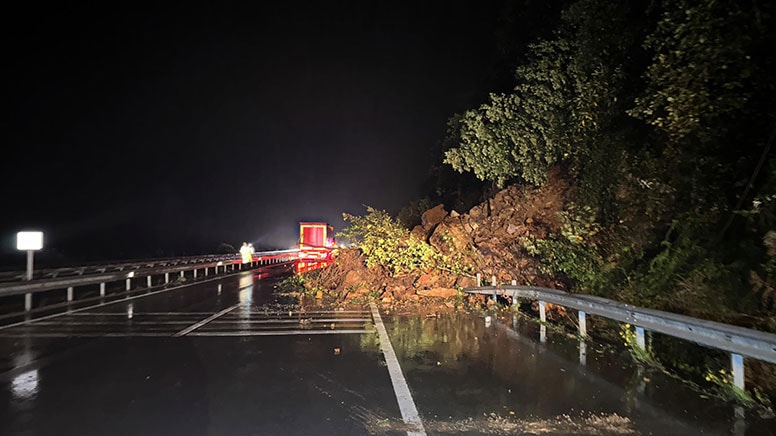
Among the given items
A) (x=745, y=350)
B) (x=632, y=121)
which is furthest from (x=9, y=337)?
(x=632, y=121)

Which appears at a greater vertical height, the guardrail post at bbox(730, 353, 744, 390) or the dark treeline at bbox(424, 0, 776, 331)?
the dark treeline at bbox(424, 0, 776, 331)

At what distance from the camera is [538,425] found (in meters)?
5.06

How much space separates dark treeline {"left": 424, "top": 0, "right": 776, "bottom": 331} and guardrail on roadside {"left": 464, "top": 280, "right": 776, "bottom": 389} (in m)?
0.94

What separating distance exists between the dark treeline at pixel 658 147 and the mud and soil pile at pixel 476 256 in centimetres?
87

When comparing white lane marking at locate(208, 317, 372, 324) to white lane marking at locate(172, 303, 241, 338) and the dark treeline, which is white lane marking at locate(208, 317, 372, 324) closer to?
white lane marking at locate(172, 303, 241, 338)

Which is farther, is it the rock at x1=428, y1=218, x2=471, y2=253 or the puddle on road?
the rock at x1=428, y1=218, x2=471, y2=253

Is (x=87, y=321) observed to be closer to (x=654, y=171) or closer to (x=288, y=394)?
(x=288, y=394)

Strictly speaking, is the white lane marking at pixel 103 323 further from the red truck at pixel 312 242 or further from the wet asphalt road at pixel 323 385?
the red truck at pixel 312 242

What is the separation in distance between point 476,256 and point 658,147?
276 inches

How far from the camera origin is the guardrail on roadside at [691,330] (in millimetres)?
5336

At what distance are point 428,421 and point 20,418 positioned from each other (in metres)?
4.41

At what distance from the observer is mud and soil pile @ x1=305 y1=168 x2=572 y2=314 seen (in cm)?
1502

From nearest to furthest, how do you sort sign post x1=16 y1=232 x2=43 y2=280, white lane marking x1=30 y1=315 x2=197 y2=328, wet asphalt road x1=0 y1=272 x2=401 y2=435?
wet asphalt road x1=0 y1=272 x2=401 y2=435 → white lane marking x1=30 y1=315 x2=197 y2=328 → sign post x1=16 y1=232 x2=43 y2=280

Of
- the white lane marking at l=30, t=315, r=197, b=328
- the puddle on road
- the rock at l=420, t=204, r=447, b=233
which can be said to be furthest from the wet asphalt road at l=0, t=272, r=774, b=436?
the rock at l=420, t=204, r=447, b=233
